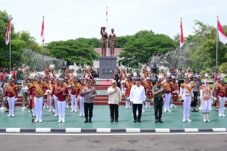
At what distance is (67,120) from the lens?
17.6m

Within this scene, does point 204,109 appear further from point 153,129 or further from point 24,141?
point 24,141

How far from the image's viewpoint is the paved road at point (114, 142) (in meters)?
11.5

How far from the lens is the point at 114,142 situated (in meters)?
12.6

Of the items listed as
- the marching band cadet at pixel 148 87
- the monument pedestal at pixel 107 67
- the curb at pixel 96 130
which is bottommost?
the curb at pixel 96 130

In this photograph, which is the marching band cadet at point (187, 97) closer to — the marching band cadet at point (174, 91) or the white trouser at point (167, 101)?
the white trouser at point (167, 101)

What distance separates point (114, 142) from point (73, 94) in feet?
27.1

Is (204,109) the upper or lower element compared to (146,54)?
lower

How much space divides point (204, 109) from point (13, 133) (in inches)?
299

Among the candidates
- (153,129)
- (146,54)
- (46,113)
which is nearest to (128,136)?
(153,129)

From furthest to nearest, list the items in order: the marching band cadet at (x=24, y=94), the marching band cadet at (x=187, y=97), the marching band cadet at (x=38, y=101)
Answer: the marching band cadet at (x=24, y=94)
the marching band cadet at (x=187, y=97)
the marching band cadet at (x=38, y=101)

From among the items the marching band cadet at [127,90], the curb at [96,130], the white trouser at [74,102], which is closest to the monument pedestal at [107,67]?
the marching band cadet at [127,90]

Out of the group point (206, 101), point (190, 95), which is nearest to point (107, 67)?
point (190, 95)

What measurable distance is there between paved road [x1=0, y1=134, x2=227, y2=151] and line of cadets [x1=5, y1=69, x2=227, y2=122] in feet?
10.6

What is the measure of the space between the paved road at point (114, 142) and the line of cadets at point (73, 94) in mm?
3233
